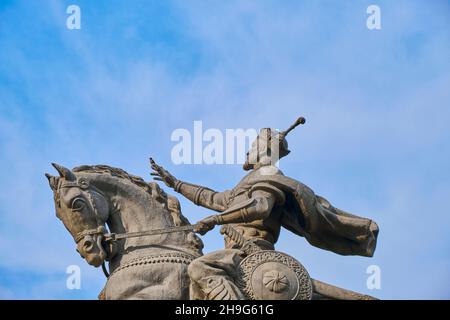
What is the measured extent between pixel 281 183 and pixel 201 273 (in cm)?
176

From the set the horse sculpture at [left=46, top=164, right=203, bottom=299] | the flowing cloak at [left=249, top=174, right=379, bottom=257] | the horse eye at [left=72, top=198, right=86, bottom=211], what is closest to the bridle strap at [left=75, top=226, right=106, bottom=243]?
the horse sculpture at [left=46, top=164, right=203, bottom=299]

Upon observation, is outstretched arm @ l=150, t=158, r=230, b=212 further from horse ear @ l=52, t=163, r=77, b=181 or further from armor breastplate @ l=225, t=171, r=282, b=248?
horse ear @ l=52, t=163, r=77, b=181

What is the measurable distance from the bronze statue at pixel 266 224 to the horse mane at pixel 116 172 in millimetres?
991

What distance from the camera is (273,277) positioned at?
1516cm

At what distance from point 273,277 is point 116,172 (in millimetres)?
2488

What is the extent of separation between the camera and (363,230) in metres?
16.2

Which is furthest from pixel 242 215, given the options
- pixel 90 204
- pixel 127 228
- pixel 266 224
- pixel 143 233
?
pixel 90 204

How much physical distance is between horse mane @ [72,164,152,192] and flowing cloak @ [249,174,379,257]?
1.33m

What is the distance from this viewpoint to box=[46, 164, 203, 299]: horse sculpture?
15.1 meters

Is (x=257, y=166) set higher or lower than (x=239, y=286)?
higher
